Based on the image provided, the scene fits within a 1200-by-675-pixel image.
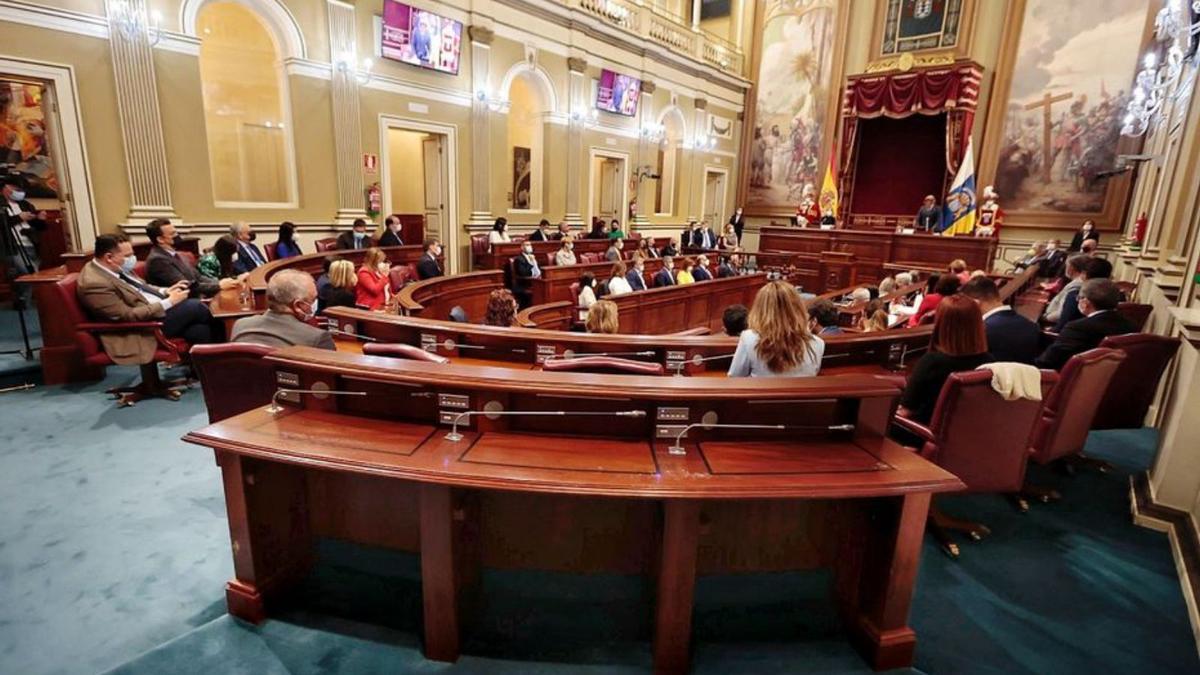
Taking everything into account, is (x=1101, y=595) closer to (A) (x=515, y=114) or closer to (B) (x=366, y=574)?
(B) (x=366, y=574)

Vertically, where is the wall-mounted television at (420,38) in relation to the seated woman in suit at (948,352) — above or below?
above

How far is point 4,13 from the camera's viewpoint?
18.5ft

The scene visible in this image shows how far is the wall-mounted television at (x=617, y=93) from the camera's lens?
12523 millimetres

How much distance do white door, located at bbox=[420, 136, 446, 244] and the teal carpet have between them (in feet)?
26.3

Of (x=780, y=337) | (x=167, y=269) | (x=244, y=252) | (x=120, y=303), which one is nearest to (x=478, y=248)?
(x=244, y=252)

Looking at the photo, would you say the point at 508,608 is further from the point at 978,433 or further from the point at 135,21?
the point at 135,21

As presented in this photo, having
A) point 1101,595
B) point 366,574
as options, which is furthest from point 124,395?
point 1101,595

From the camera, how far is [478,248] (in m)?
10.5

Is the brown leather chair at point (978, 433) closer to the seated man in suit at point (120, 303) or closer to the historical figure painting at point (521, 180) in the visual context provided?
the seated man in suit at point (120, 303)

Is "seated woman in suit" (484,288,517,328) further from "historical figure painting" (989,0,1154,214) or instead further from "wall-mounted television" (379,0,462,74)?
"historical figure painting" (989,0,1154,214)

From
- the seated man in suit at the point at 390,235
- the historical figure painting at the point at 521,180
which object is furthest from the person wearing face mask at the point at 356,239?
the historical figure painting at the point at 521,180

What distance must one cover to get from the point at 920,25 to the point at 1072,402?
13.9 metres

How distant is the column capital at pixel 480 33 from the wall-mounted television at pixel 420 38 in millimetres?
229

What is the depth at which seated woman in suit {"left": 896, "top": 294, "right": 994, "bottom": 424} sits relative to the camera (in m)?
2.80
